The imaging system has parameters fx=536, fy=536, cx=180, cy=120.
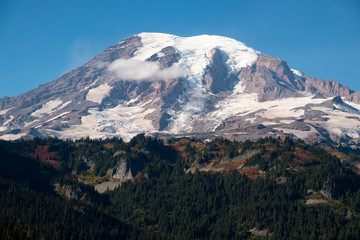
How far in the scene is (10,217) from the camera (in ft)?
650

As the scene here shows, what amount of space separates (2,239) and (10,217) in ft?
240

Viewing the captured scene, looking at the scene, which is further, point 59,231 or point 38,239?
point 59,231

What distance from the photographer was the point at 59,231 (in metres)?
199


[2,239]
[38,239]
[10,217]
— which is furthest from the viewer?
[10,217]

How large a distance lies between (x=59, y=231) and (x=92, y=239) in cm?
1255

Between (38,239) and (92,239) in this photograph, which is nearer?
(38,239)

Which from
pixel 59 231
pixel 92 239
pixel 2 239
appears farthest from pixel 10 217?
pixel 2 239

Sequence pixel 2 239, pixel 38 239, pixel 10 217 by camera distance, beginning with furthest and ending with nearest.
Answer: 1. pixel 10 217
2. pixel 38 239
3. pixel 2 239

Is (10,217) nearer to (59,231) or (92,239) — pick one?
(59,231)

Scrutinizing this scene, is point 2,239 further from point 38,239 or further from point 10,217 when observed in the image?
point 10,217

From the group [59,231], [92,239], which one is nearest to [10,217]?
[59,231]

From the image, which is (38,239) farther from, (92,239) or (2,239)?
(2,239)

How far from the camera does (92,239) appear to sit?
199375 millimetres

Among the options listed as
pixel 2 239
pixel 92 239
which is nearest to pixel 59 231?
pixel 92 239
